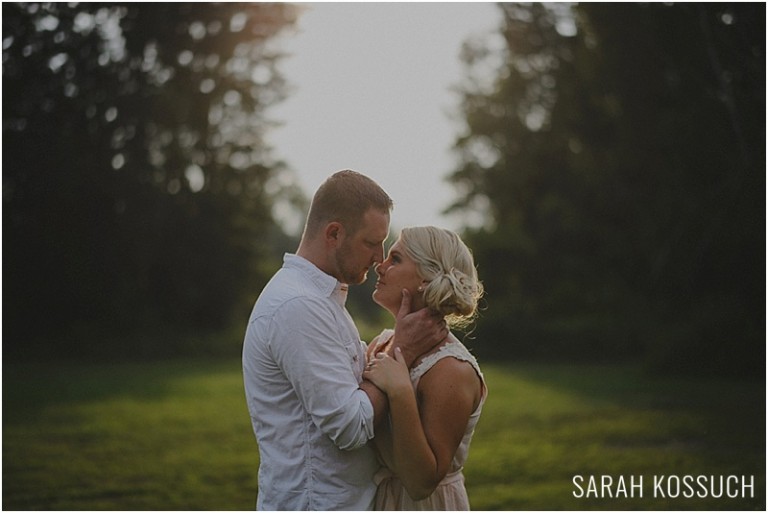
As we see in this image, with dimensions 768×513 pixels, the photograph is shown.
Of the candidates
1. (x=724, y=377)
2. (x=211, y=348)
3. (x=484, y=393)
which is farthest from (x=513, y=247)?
(x=484, y=393)

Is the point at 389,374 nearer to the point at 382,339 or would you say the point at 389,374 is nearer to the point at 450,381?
the point at 450,381

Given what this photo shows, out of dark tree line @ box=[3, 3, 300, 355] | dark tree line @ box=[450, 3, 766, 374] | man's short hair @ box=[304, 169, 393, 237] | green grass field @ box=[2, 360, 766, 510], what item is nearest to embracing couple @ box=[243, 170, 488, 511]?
man's short hair @ box=[304, 169, 393, 237]

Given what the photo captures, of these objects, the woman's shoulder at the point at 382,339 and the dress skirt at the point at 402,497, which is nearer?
the dress skirt at the point at 402,497

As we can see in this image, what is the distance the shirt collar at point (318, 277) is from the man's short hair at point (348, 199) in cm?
18

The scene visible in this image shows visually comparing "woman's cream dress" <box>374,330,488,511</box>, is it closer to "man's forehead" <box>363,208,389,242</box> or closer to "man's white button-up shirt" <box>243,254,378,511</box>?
"man's white button-up shirt" <box>243,254,378,511</box>

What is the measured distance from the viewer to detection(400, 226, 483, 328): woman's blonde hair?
4.04m

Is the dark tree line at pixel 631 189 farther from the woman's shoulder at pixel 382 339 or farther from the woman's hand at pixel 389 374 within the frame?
the woman's hand at pixel 389 374

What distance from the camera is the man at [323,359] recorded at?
3678 millimetres

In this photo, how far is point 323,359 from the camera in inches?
146

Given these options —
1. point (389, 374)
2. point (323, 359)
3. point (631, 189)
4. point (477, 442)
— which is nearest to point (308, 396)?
point (323, 359)

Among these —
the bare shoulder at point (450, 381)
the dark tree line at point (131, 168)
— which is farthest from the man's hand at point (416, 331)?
the dark tree line at point (131, 168)

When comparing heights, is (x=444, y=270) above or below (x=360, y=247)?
below

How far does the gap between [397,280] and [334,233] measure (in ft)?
1.21

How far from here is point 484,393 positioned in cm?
426
